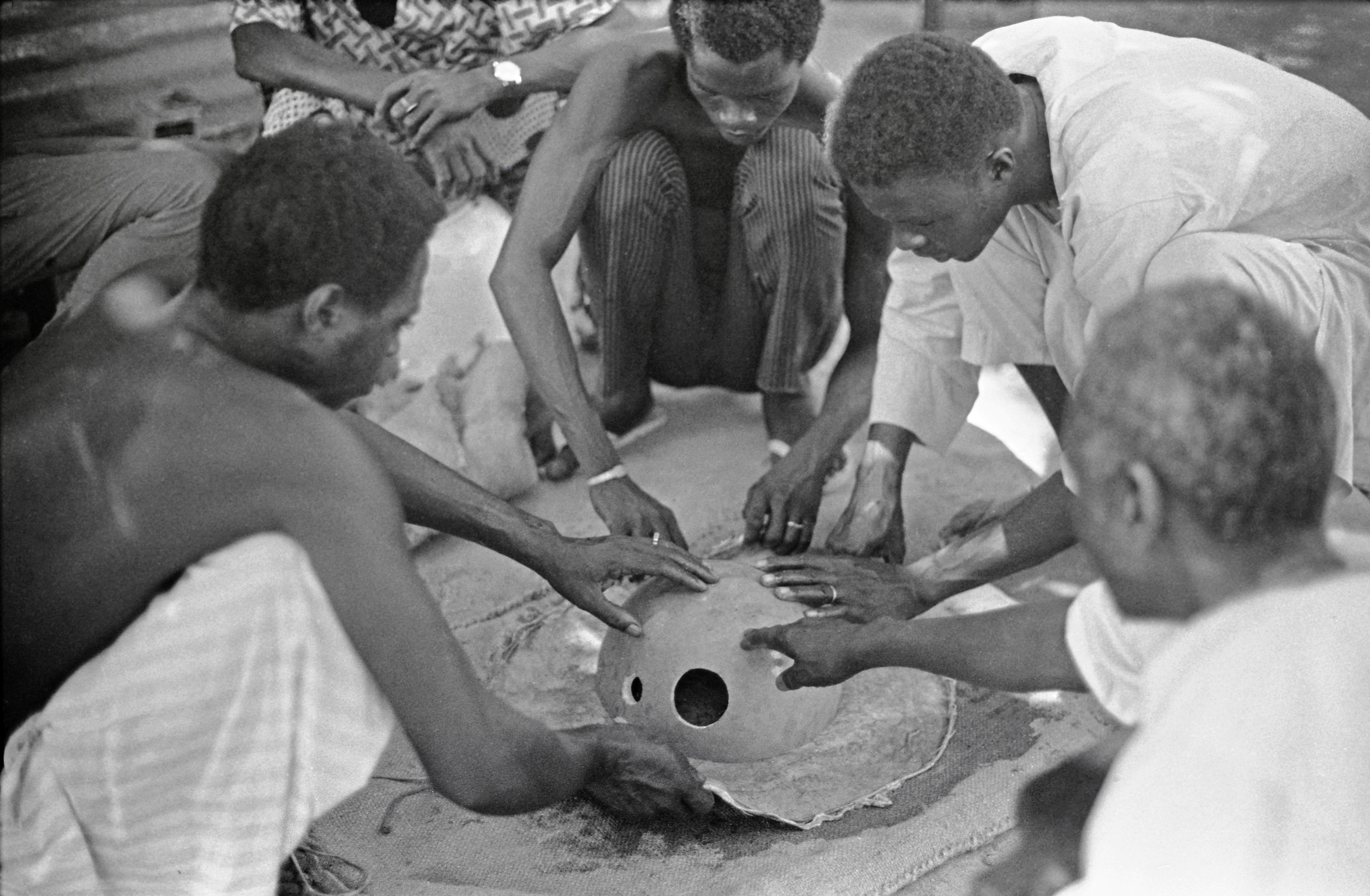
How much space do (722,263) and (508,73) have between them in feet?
2.74

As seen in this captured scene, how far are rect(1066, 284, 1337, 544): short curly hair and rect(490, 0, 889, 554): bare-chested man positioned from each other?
1.97m

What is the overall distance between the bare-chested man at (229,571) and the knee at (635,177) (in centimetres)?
178

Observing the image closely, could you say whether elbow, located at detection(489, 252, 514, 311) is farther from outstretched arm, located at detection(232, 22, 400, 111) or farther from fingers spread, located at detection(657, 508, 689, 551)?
outstretched arm, located at detection(232, 22, 400, 111)

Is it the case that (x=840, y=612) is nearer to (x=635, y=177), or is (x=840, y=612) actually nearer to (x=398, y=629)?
(x=398, y=629)

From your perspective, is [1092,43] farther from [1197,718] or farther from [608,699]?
[1197,718]

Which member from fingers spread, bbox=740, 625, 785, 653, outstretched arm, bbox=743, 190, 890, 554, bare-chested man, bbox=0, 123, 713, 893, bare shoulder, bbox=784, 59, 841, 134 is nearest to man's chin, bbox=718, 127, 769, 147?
bare shoulder, bbox=784, 59, 841, 134

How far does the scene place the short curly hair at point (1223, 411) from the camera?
1.74 metres

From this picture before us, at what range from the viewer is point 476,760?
2.47 meters

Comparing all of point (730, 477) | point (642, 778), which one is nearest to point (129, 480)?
point (642, 778)

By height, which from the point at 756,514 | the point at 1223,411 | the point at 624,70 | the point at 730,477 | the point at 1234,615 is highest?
the point at 1223,411

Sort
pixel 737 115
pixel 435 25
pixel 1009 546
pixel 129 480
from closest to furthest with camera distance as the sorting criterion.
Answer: pixel 129 480 < pixel 1009 546 < pixel 737 115 < pixel 435 25

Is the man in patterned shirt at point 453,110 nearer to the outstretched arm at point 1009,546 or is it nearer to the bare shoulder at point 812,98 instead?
the bare shoulder at point 812,98

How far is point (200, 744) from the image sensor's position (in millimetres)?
2387

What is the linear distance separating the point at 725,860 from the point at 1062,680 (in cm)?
86
